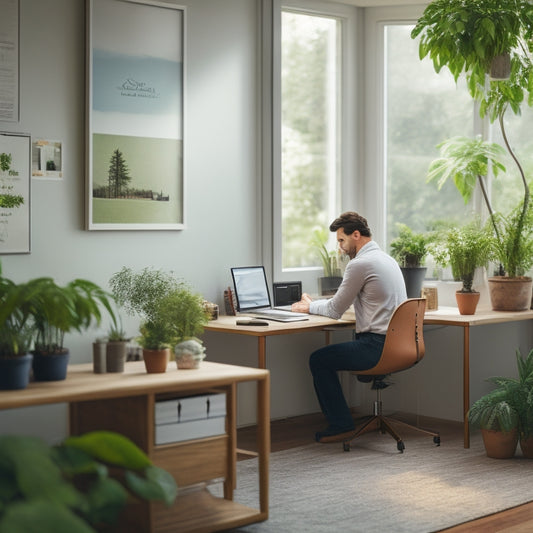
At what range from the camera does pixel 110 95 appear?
5.18m

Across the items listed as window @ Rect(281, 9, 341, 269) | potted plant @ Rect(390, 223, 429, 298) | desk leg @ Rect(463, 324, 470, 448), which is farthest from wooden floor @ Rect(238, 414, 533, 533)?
window @ Rect(281, 9, 341, 269)

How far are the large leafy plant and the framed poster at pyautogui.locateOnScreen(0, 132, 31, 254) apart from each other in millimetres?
2405

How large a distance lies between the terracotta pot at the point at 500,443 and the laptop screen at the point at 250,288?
157 cm

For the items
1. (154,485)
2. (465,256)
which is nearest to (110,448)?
(154,485)

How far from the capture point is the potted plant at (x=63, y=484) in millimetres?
2277

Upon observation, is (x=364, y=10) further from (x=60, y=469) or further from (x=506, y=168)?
(x=60, y=469)

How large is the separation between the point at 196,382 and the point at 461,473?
6.10 ft

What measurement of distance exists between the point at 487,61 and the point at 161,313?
8.79 feet

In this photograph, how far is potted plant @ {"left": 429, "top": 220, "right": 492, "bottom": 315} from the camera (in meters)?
5.57

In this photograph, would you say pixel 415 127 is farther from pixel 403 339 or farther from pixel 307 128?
pixel 403 339

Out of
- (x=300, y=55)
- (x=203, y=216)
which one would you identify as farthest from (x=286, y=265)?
(x=300, y=55)

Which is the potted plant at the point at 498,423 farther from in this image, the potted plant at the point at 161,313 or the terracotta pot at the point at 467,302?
the potted plant at the point at 161,313

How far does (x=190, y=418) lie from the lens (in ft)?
12.0

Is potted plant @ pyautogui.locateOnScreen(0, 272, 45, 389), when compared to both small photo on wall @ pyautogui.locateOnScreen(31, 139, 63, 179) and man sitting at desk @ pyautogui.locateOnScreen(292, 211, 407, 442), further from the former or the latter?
man sitting at desk @ pyautogui.locateOnScreen(292, 211, 407, 442)
